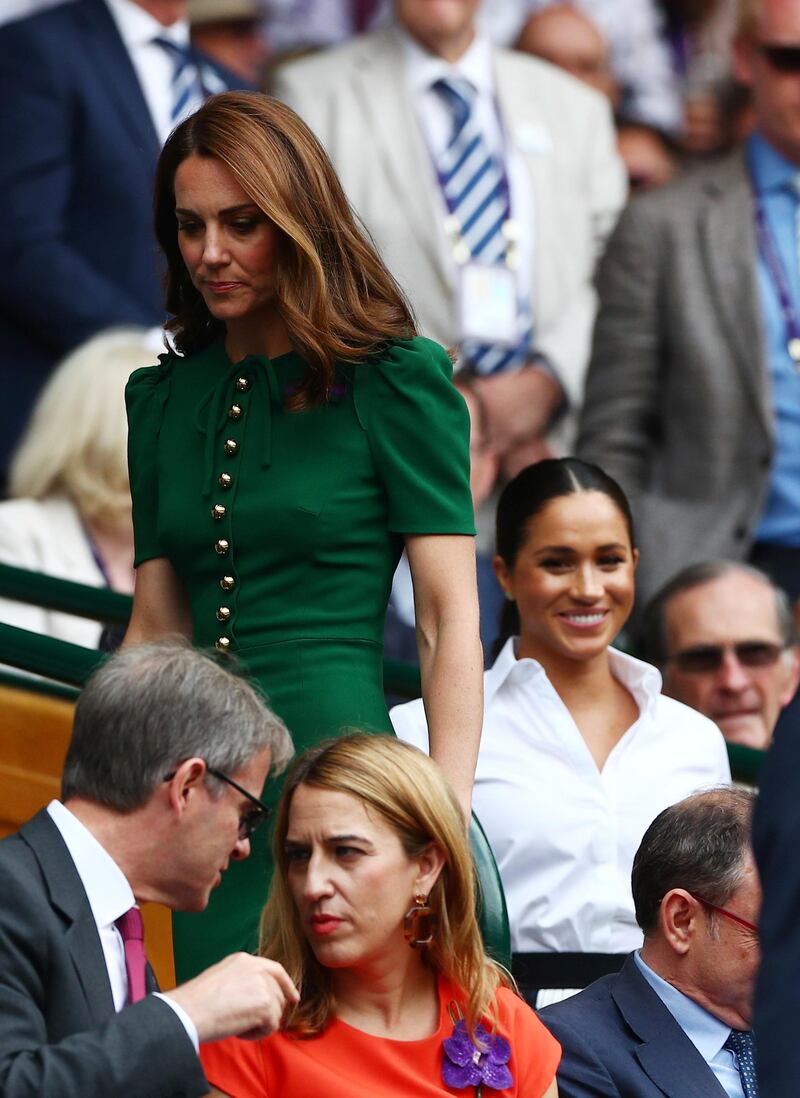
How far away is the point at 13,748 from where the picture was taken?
493cm

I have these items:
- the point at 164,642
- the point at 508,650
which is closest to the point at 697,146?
the point at 508,650

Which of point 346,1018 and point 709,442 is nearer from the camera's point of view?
point 346,1018

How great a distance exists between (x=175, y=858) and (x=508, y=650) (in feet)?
5.30

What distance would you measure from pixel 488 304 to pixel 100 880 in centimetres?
409

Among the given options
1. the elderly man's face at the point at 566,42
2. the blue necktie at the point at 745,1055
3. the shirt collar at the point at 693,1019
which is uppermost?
the elderly man's face at the point at 566,42

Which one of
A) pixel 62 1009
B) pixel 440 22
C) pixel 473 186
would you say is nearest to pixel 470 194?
pixel 473 186

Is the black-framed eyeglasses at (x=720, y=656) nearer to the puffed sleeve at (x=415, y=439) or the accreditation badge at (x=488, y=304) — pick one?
the accreditation badge at (x=488, y=304)

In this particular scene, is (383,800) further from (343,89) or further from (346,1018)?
(343,89)

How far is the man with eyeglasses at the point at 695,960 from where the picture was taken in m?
3.74

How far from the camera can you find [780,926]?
235cm

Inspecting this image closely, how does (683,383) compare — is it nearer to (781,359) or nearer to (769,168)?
(781,359)

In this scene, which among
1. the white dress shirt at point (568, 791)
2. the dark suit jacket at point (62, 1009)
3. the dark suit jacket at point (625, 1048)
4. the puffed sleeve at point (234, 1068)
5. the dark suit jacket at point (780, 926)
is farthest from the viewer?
the white dress shirt at point (568, 791)

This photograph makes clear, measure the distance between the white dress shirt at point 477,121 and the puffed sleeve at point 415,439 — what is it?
3.48 metres

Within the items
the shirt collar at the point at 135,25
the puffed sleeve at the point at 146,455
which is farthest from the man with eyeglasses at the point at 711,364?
the puffed sleeve at the point at 146,455
